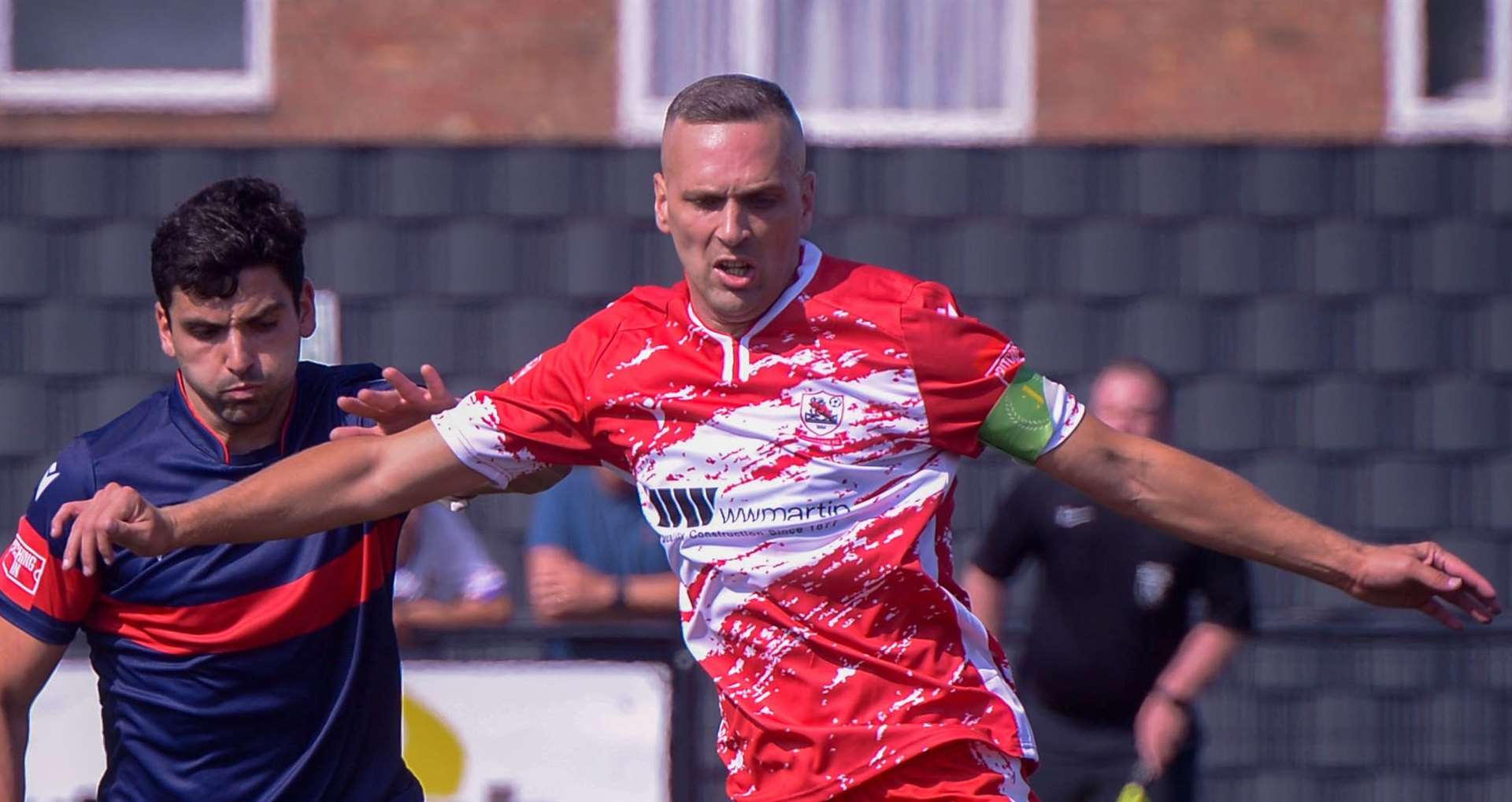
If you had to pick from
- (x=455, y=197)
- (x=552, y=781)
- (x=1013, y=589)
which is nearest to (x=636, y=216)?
(x=455, y=197)

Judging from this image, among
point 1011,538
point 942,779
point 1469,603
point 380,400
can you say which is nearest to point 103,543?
point 380,400

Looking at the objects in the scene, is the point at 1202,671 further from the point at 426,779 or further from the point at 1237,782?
the point at 426,779

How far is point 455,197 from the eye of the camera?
819 cm

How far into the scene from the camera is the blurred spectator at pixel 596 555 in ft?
21.1

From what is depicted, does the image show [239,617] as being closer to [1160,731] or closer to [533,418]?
[533,418]

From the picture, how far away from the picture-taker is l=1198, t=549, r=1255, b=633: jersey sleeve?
20.2 feet

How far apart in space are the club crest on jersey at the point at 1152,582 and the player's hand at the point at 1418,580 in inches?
101

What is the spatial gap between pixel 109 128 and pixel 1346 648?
217 inches

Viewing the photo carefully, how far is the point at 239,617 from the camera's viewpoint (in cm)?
396

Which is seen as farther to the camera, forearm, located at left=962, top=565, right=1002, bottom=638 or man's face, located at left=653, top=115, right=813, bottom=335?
forearm, located at left=962, top=565, right=1002, bottom=638

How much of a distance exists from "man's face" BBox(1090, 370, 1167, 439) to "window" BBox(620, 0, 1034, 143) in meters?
2.53

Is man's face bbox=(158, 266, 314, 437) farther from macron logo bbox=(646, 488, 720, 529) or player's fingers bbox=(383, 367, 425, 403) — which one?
macron logo bbox=(646, 488, 720, 529)

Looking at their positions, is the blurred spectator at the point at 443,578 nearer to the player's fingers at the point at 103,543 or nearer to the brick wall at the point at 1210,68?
the player's fingers at the point at 103,543

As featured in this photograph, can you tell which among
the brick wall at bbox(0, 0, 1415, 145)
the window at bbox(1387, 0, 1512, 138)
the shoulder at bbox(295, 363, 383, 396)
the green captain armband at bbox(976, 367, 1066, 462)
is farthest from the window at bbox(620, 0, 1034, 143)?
the green captain armband at bbox(976, 367, 1066, 462)
